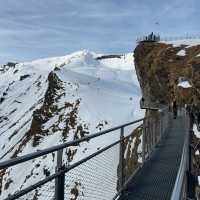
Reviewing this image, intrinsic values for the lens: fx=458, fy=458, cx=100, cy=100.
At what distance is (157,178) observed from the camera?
34.6 feet

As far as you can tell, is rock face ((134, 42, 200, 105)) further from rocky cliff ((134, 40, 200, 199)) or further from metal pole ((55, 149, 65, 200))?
metal pole ((55, 149, 65, 200))

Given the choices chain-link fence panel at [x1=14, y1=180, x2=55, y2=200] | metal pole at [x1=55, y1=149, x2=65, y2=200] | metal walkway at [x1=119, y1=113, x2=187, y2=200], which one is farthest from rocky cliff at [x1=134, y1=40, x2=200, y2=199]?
chain-link fence panel at [x1=14, y1=180, x2=55, y2=200]

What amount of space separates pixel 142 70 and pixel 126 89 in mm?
43999

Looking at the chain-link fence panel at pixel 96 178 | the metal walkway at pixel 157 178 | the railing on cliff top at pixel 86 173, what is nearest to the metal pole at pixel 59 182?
the railing on cliff top at pixel 86 173

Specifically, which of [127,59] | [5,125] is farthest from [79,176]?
[127,59]

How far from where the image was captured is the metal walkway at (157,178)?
29.1ft

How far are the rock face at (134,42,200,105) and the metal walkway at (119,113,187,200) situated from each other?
27.0 metres

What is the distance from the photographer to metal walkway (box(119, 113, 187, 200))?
8867 millimetres

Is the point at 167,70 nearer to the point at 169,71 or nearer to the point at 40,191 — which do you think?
the point at 169,71

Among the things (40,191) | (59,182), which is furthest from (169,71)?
Result: (40,191)

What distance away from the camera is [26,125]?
3996 inches

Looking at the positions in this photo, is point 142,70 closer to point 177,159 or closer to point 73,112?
point 73,112

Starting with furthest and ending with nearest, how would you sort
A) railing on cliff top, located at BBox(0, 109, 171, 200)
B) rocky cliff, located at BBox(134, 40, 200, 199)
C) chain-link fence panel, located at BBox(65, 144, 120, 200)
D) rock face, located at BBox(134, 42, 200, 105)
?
1. rock face, located at BBox(134, 42, 200, 105)
2. rocky cliff, located at BBox(134, 40, 200, 199)
3. chain-link fence panel, located at BBox(65, 144, 120, 200)
4. railing on cliff top, located at BBox(0, 109, 171, 200)

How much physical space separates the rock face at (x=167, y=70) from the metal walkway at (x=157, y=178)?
27.0m
